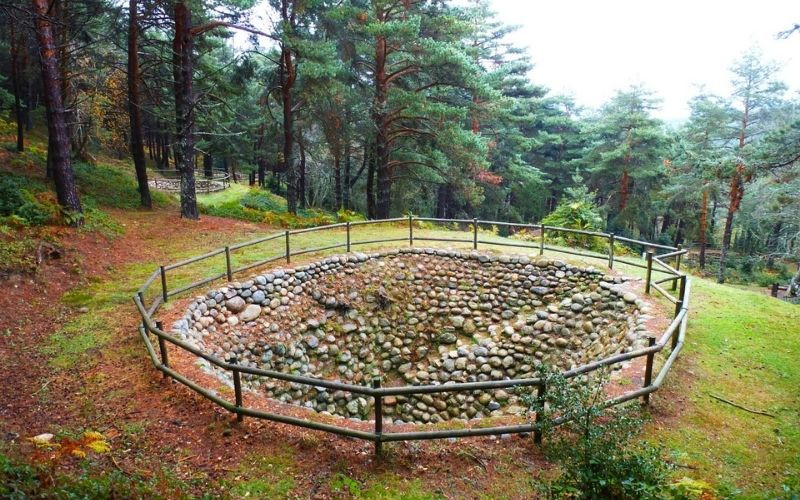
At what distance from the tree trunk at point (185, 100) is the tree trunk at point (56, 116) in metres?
3.31

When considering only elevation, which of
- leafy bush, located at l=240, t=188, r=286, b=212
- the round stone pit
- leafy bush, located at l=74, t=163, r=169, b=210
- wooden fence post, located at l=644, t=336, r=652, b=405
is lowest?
the round stone pit

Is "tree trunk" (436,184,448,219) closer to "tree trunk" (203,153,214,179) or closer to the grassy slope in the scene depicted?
"tree trunk" (203,153,214,179)

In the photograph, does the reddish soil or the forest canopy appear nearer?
the reddish soil

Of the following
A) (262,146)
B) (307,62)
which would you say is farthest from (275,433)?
(262,146)

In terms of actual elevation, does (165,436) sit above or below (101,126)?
below

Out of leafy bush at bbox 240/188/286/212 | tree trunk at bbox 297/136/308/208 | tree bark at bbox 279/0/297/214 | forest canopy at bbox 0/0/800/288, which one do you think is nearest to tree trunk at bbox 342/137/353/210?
forest canopy at bbox 0/0/800/288

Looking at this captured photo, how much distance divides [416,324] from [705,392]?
632 centimetres

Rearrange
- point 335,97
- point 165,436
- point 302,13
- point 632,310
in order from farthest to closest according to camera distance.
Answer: point 335,97 → point 302,13 → point 632,310 → point 165,436

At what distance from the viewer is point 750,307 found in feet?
29.8

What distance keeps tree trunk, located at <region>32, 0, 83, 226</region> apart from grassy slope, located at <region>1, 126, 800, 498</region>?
7.48 feet

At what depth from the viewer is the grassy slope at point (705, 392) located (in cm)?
396

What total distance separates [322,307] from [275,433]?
17.9 feet

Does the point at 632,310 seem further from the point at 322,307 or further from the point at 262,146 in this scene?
the point at 262,146

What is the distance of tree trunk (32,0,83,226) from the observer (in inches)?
377
